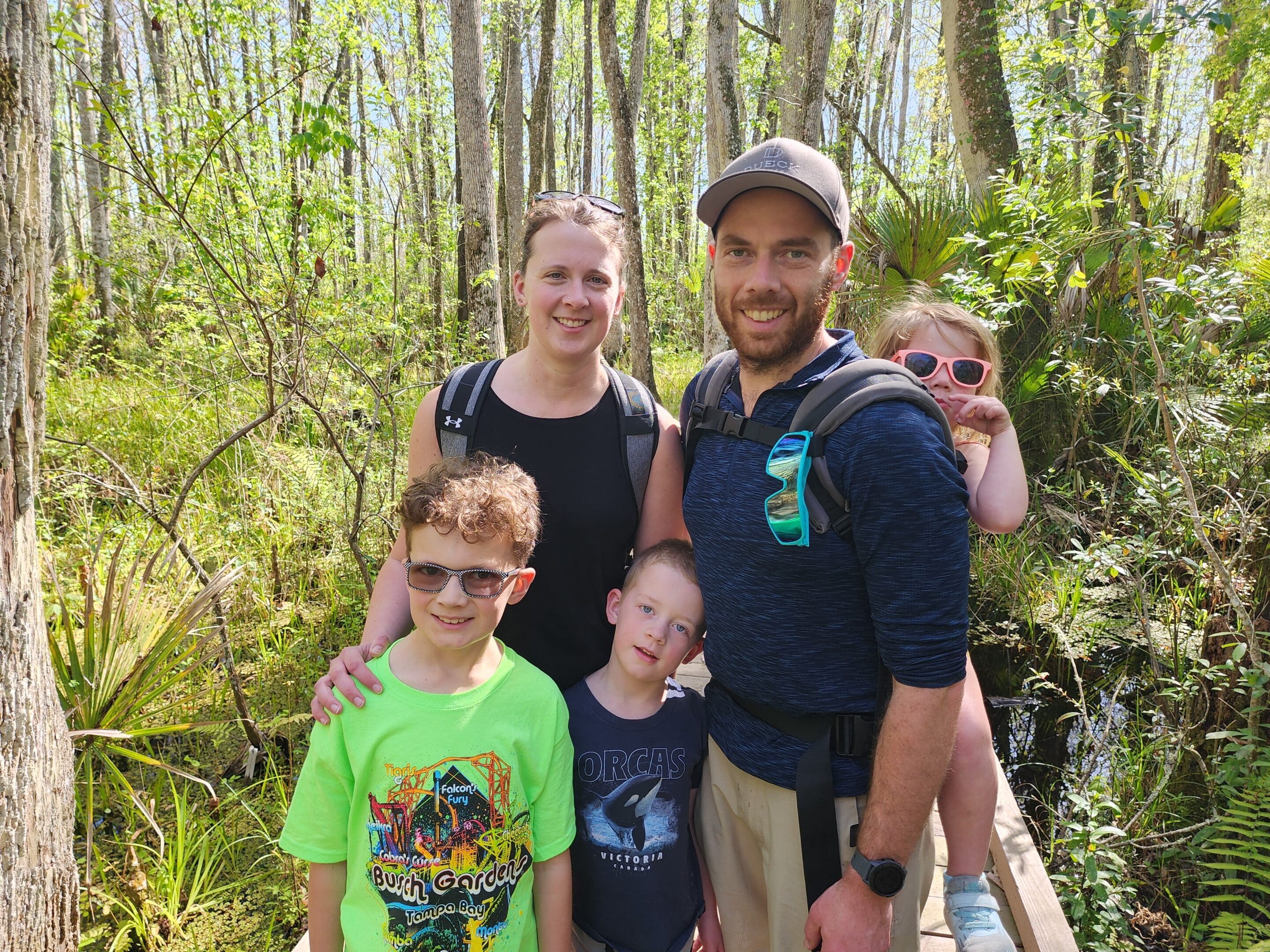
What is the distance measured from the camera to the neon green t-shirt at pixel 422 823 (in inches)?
63.7

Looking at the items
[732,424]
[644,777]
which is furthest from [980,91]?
[644,777]

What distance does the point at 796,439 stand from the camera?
158 centimetres

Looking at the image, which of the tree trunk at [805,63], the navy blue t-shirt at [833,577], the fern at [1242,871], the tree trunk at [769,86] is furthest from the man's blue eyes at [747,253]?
the tree trunk at [769,86]

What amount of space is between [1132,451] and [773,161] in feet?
21.6

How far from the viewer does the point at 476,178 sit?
8250 mm

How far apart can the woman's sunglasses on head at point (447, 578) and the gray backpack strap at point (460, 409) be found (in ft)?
1.35

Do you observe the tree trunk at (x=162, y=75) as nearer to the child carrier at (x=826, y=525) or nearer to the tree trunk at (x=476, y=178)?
the tree trunk at (x=476, y=178)

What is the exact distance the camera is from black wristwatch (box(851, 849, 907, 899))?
60.3 inches

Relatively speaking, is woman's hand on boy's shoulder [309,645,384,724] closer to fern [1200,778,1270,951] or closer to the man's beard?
the man's beard

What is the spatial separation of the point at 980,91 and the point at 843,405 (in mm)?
6967

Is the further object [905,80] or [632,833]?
[905,80]

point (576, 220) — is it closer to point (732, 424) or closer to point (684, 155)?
point (732, 424)

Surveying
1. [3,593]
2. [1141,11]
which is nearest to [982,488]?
[1141,11]

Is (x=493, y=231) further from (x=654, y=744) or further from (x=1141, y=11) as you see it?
(x=654, y=744)
